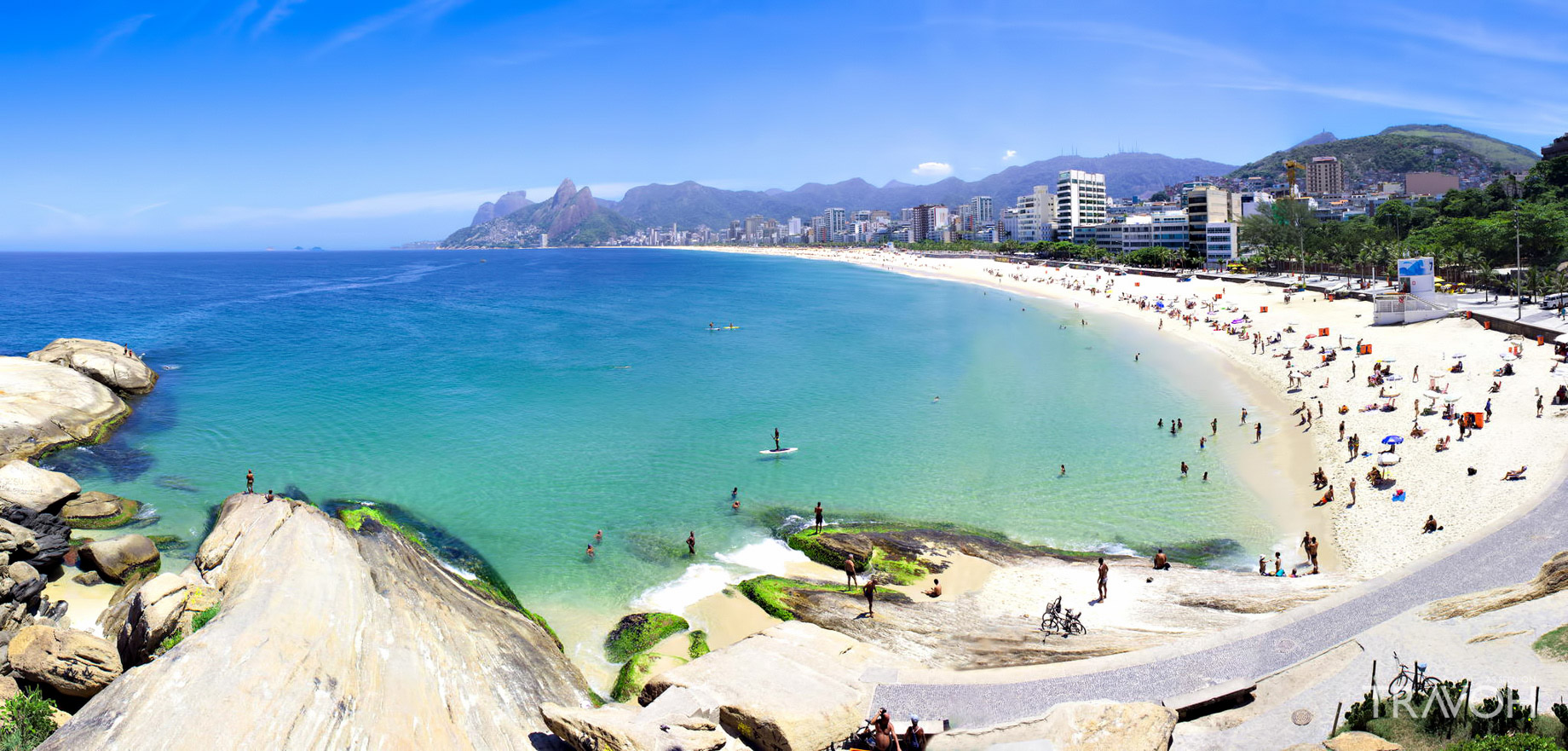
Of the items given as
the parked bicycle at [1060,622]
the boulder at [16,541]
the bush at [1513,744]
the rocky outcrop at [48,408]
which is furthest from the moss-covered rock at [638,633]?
the rocky outcrop at [48,408]

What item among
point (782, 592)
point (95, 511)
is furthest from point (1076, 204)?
point (95, 511)

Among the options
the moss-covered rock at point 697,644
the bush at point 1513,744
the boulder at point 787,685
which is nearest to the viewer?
the bush at point 1513,744

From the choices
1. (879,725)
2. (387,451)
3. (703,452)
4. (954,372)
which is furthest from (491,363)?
(879,725)

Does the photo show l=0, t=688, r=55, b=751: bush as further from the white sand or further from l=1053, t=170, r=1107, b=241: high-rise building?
l=1053, t=170, r=1107, b=241: high-rise building

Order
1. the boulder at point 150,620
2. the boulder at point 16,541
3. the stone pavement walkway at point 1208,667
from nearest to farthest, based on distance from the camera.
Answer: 1. the stone pavement walkway at point 1208,667
2. the boulder at point 150,620
3. the boulder at point 16,541

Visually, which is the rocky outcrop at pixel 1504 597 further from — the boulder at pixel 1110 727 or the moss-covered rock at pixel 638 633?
the moss-covered rock at pixel 638 633

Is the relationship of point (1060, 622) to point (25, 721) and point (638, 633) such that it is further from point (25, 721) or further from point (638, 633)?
point (25, 721)

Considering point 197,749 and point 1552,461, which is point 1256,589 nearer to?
point 1552,461
